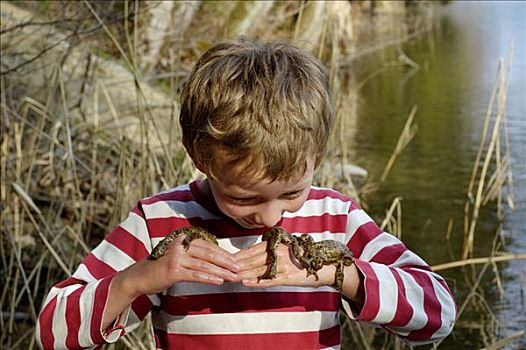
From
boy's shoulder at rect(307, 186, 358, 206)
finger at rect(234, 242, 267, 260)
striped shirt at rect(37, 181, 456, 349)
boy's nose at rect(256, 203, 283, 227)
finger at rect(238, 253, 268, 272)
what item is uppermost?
boy's nose at rect(256, 203, 283, 227)

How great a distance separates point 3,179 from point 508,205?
272cm

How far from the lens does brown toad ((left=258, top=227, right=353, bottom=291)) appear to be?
1.62 metres

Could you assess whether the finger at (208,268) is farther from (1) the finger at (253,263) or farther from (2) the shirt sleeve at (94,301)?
(2) the shirt sleeve at (94,301)

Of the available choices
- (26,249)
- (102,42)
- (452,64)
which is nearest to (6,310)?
(26,249)

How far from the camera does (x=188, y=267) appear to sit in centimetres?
159

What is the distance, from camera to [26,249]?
4.26m

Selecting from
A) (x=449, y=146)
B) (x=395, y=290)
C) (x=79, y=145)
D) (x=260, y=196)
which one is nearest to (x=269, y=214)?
(x=260, y=196)

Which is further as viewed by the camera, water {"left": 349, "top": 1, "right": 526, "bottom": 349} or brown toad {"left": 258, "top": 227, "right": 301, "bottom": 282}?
water {"left": 349, "top": 1, "right": 526, "bottom": 349}

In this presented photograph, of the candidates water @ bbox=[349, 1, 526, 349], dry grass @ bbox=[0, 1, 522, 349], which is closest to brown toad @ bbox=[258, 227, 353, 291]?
dry grass @ bbox=[0, 1, 522, 349]

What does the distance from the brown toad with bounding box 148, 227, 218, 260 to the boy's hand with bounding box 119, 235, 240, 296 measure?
0.04 feet

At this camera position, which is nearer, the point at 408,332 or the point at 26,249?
the point at 408,332

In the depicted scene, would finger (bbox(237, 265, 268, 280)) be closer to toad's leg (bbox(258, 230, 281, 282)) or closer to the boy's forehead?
toad's leg (bbox(258, 230, 281, 282))

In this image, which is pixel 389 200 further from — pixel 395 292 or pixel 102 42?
pixel 395 292

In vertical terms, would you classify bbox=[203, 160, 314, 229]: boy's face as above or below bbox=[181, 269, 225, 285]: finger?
above
